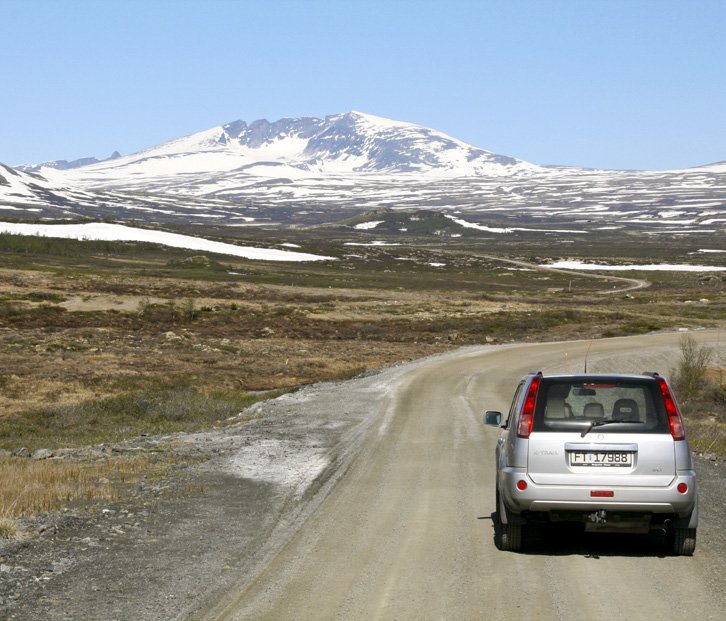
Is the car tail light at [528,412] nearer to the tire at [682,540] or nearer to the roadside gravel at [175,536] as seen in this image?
the tire at [682,540]

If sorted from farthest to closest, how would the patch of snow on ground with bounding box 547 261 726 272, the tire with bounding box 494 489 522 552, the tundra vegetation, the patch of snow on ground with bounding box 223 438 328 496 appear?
the patch of snow on ground with bounding box 547 261 726 272 → the tundra vegetation → the patch of snow on ground with bounding box 223 438 328 496 → the tire with bounding box 494 489 522 552

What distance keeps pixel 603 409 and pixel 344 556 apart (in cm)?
359

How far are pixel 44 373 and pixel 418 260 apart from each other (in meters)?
140

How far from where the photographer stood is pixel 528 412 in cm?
967

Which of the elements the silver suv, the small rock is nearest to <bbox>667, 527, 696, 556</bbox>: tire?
the silver suv

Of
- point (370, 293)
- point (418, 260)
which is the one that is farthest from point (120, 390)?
point (418, 260)

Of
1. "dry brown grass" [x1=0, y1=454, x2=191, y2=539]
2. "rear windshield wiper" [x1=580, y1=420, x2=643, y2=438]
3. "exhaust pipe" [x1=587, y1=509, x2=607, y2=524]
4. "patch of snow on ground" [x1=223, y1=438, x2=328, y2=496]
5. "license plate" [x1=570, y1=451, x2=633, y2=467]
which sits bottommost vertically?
"patch of snow on ground" [x1=223, y1=438, x2=328, y2=496]

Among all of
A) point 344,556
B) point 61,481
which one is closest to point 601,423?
point 344,556

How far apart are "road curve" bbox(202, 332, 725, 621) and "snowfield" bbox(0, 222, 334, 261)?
475 feet

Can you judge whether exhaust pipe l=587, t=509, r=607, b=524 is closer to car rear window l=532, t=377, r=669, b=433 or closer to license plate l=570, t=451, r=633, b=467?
license plate l=570, t=451, r=633, b=467

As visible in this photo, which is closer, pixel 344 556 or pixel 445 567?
pixel 445 567

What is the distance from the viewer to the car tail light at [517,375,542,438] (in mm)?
9570

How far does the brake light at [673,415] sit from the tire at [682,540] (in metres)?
1.19

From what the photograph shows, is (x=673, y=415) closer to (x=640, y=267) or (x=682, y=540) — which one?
(x=682, y=540)
